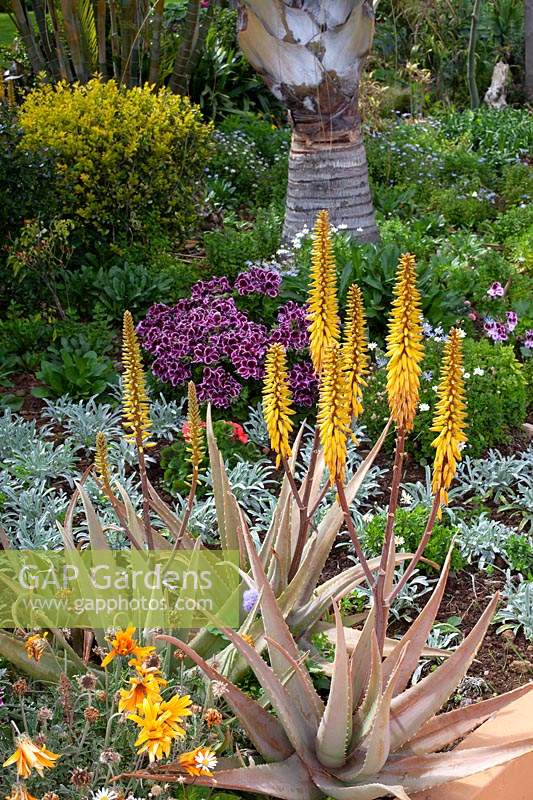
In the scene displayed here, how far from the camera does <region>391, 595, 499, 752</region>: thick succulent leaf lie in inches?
95.7

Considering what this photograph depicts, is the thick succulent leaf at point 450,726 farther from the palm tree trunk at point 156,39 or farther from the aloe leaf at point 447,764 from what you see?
the palm tree trunk at point 156,39

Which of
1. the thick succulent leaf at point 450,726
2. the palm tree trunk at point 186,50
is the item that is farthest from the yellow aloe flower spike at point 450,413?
the palm tree trunk at point 186,50

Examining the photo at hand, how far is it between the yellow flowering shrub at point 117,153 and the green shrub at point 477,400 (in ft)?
6.77

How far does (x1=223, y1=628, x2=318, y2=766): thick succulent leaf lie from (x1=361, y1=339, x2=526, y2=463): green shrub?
2.00 m

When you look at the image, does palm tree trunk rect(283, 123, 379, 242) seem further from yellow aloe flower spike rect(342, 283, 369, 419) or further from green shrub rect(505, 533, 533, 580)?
yellow aloe flower spike rect(342, 283, 369, 419)

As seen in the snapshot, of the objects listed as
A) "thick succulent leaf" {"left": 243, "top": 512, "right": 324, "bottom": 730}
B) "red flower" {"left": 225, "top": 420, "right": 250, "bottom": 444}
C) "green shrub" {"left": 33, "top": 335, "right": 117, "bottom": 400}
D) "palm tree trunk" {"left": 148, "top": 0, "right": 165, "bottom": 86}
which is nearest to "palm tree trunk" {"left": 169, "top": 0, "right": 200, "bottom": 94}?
"palm tree trunk" {"left": 148, "top": 0, "right": 165, "bottom": 86}

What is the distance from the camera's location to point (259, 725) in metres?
2.42

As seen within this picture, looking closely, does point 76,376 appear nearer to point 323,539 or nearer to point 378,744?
point 323,539

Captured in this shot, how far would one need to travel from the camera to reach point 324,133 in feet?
19.8

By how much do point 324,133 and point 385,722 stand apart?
454 centimetres

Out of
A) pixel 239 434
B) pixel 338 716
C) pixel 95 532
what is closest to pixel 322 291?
pixel 338 716

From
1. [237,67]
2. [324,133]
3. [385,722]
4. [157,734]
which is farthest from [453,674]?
[237,67]

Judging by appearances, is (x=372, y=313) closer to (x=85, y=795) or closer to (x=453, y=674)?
(x=453, y=674)

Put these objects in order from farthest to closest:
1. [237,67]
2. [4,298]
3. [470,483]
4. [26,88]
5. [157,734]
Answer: [237,67] < [26,88] < [4,298] < [470,483] < [157,734]
